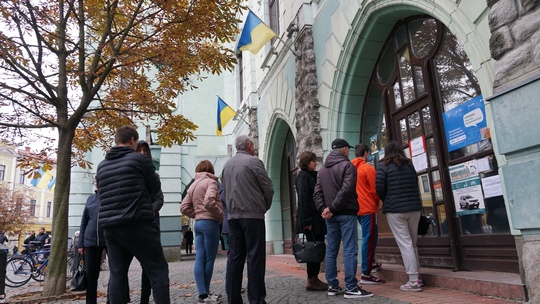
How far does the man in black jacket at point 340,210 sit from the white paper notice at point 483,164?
5.13ft

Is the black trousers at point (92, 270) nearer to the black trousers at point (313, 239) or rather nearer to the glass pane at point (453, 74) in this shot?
the black trousers at point (313, 239)


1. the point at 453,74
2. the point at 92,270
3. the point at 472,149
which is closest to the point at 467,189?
the point at 472,149

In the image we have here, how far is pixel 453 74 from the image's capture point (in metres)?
5.59

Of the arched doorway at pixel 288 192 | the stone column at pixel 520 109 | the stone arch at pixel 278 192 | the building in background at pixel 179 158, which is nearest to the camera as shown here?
the stone column at pixel 520 109

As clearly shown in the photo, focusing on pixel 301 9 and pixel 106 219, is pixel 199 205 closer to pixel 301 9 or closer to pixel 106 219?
pixel 106 219

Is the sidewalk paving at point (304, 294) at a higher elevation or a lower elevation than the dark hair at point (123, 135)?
lower

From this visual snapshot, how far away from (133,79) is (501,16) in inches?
287

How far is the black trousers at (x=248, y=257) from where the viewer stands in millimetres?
4027

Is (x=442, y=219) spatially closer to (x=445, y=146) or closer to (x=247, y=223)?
(x=445, y=146)

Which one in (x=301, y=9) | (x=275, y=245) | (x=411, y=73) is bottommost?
(x=275, y=245)

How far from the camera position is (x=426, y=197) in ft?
19.8

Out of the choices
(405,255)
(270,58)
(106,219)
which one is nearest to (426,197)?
(405,255)

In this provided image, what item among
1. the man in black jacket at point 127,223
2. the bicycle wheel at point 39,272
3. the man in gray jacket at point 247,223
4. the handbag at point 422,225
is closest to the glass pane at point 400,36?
the handbag at point 422,225

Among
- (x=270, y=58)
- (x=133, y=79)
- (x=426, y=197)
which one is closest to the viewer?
(x=426, y=197)
